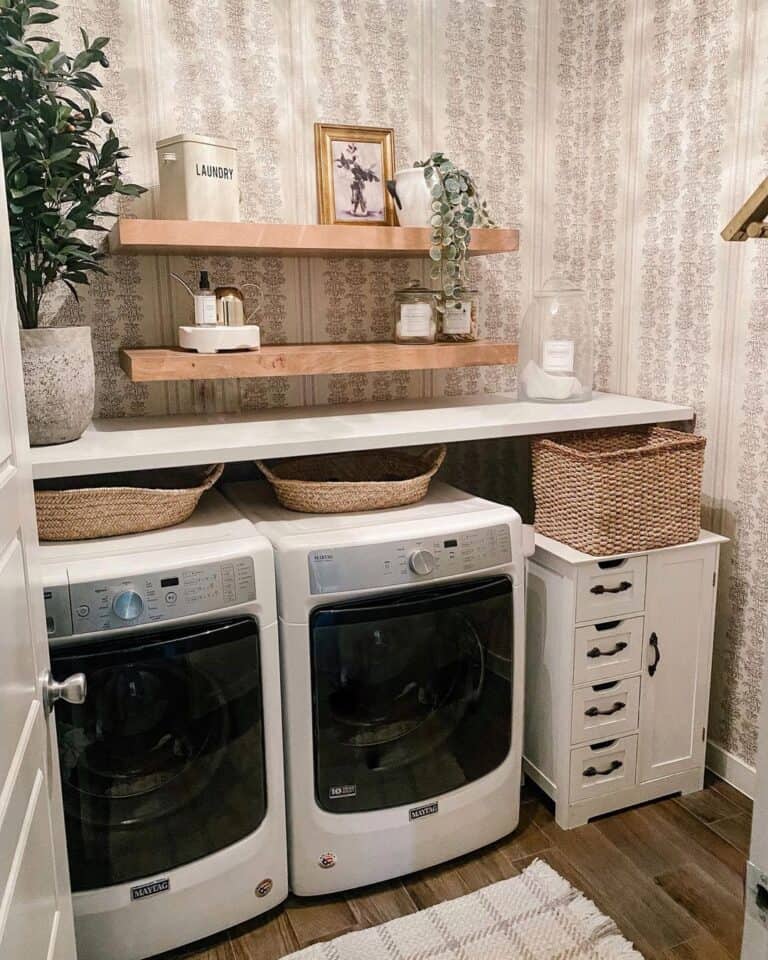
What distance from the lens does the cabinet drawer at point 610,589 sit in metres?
2.01

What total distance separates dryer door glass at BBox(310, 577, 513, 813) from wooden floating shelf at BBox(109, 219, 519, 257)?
0.89 metres

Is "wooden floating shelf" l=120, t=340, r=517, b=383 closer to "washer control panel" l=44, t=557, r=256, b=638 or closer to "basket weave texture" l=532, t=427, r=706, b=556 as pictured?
"basket weave texture" l=532, t=427, r=706, b=556

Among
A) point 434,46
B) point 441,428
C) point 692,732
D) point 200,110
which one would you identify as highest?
point 434,46

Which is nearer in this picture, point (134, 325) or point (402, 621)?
→ point (402, 621)

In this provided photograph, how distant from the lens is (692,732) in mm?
2195

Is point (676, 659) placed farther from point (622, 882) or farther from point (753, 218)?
point (753, 218)

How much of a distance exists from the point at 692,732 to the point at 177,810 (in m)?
1.36

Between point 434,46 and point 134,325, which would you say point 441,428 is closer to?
point 134,325

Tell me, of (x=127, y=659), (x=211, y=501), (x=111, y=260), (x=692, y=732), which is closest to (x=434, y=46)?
(x=111, y=260)

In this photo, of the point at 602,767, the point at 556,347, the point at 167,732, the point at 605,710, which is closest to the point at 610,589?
the point at 605,710

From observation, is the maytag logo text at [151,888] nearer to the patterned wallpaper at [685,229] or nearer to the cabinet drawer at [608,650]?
the cabinet drawer at [608,650]

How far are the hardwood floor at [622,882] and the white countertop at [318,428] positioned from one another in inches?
39.8

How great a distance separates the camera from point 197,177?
192cm

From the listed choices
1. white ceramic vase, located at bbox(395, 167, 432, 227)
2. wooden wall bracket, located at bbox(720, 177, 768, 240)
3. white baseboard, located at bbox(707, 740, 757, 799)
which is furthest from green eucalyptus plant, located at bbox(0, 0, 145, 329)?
white baseboard, located at bbox(707, 740, 757, 799)
